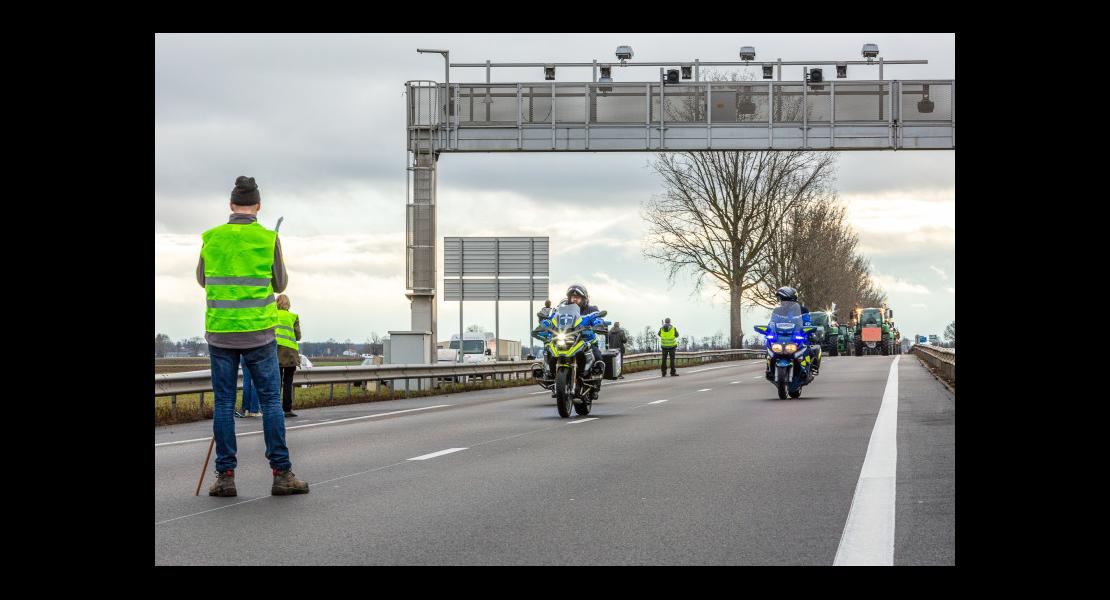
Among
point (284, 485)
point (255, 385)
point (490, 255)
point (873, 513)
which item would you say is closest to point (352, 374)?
point (490, 255)

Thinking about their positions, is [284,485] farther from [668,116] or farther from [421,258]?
[668,116]

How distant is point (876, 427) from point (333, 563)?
9.74 metres

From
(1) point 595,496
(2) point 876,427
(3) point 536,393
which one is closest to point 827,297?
(3) point 536,393

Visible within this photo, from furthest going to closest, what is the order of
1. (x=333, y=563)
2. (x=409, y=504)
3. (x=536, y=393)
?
(x=536, y=393) → (x=409, y=504) → (x=333, y=563)

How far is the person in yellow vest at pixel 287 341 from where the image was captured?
19.2m

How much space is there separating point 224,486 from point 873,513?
401cm

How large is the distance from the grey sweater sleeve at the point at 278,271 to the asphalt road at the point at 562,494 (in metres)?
1.34

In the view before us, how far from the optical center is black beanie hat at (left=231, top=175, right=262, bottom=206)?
8422 millimetres

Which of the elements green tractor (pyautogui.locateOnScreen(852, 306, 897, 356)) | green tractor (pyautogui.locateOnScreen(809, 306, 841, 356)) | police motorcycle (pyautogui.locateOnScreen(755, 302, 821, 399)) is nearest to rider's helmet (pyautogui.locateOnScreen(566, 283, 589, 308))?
police motorcycle (pyautogui.locateOnScreen(755, 302, 821, 399))

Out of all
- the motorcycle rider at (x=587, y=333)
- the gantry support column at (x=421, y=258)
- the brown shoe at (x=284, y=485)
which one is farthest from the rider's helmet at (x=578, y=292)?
the gantry support column at (x=421, y=258)

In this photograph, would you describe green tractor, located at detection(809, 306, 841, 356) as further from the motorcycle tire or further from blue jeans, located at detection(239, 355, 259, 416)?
the motorcycle tire

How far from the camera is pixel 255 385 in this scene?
8.38 meters
